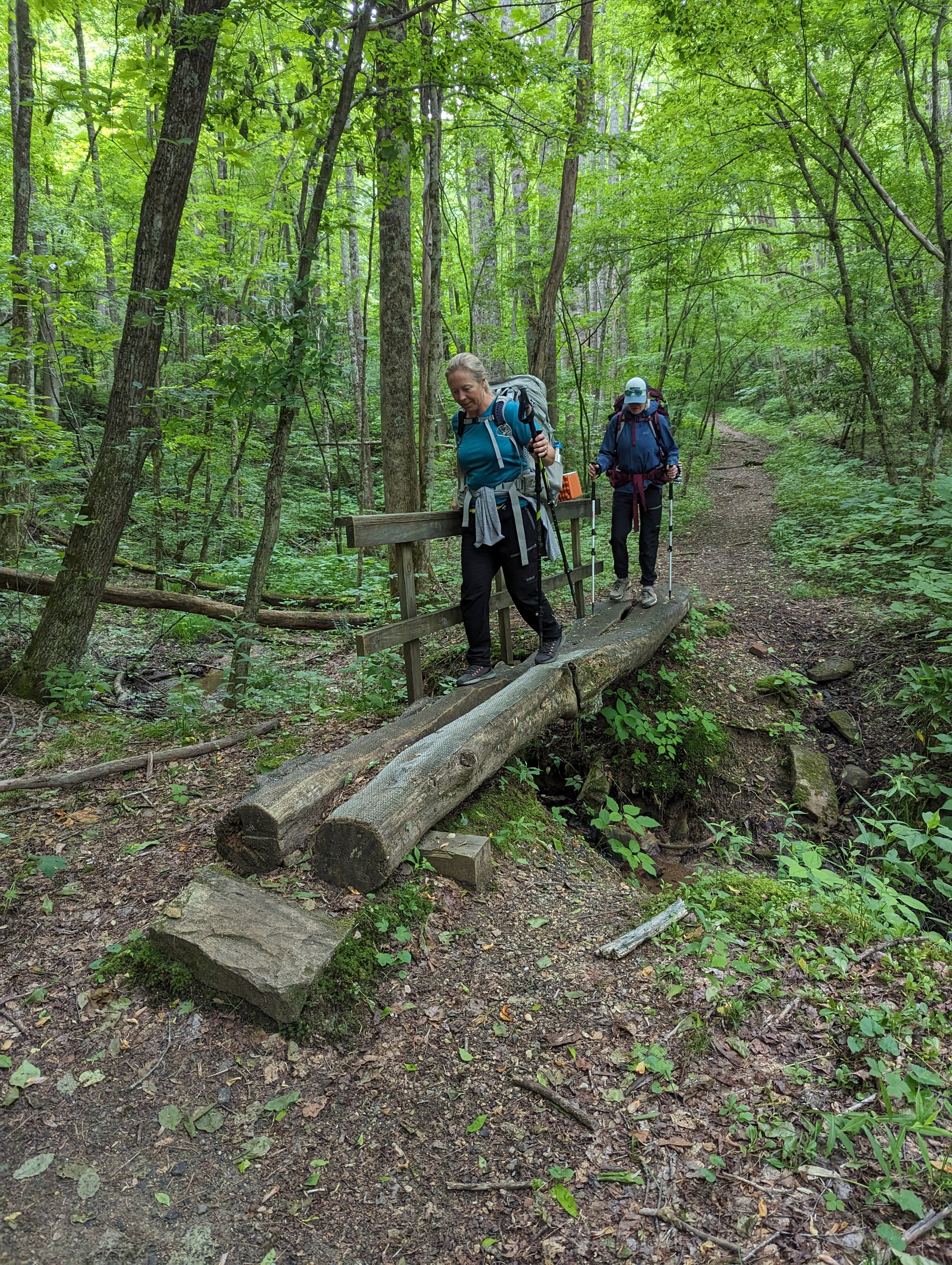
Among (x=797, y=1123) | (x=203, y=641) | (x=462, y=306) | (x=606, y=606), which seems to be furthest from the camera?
(x=462, y=306)

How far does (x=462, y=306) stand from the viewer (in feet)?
55.3

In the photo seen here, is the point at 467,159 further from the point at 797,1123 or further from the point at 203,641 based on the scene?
the point at 797,1123

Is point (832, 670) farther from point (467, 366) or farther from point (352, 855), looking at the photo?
point (352, 855)

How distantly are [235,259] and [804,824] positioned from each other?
12002 millimetres

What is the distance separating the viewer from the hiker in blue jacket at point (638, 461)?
266 inches

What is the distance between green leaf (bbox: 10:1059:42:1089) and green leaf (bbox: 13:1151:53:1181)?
293 mm

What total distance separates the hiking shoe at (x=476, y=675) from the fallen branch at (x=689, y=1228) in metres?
3.36

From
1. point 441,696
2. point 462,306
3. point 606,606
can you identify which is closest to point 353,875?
point 441,696

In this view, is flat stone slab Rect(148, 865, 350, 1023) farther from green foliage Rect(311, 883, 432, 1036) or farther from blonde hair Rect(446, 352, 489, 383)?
Result: blonde hair Rect(446, 352, 489, 383)

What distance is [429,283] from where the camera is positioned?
27.6 feet

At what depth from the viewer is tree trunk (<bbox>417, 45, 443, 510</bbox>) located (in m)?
8.09

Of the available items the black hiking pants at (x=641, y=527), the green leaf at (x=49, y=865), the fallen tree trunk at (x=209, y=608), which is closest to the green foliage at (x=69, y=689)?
the fallen tree trunk at (x=209, y=608)

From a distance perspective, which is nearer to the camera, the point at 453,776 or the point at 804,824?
the point at 453,776

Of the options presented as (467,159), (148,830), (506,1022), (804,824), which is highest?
(467,159)
